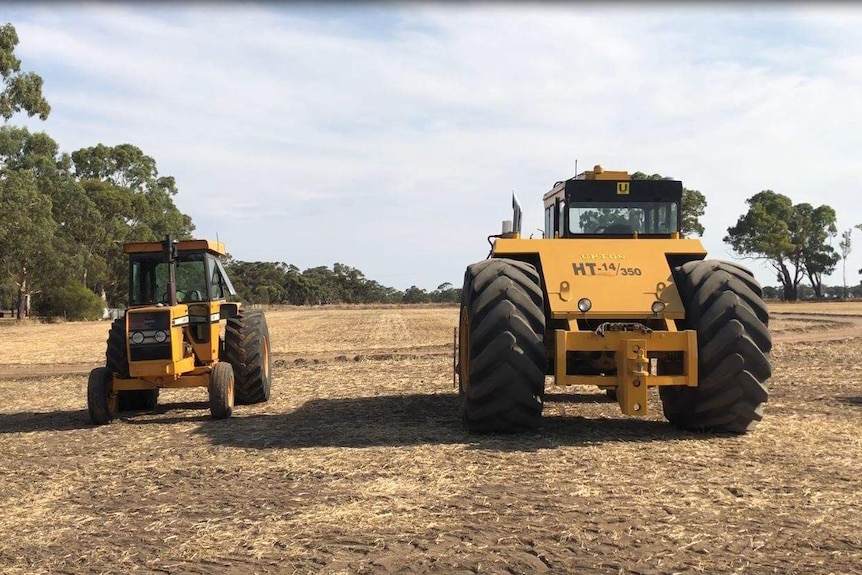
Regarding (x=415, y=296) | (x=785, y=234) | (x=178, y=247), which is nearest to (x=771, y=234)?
(x=785, y=234)

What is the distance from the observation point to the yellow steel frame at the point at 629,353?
8086mm

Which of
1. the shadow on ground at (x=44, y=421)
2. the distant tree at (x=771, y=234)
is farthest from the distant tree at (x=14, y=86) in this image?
the distant tree at (x=771, y=234)

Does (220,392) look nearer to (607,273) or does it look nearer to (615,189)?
(607,273)

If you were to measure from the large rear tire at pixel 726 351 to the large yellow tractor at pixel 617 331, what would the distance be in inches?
0.4

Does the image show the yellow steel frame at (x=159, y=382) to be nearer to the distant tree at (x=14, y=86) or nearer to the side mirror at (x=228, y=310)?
the side mirror at (x=228, y=310)

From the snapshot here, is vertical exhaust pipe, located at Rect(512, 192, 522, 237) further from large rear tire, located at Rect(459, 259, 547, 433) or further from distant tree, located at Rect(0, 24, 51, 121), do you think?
distant tree, located at Rect(0, 24, 51, 121)

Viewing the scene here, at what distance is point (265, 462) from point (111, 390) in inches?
163

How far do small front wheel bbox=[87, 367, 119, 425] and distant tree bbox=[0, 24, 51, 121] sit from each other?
91.1 ft

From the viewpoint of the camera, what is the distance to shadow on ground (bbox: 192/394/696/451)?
27.8ft

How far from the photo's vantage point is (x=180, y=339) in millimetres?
11039

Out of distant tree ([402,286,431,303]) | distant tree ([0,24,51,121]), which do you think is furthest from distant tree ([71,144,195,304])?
distant tree ([402,286,431,303])

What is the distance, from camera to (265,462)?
777cm

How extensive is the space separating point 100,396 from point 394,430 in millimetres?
4045

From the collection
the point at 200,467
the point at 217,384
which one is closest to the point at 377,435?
the point at 200,467
